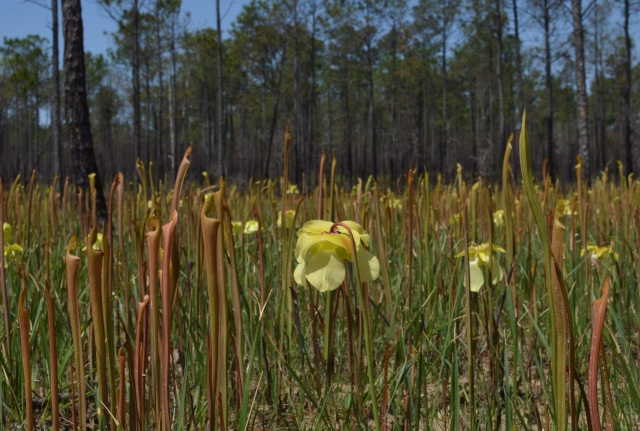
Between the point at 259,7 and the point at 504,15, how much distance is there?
25.0 feet

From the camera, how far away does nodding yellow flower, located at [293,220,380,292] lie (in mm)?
517

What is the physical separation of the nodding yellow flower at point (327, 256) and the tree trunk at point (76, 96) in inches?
151

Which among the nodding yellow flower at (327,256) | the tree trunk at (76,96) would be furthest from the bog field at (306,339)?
the tree trunk at (76,96)

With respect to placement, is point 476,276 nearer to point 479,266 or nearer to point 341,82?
point 479,266

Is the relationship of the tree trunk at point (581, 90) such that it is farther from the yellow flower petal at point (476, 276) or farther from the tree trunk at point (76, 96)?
the yellow flower petal at point (476, 276)

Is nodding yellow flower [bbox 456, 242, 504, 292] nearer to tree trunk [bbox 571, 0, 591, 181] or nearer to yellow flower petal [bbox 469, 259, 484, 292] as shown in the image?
yellow flower petal [bbox 469, 259, 484, 292]

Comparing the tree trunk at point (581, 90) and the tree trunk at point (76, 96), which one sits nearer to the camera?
the tree trunk at point (76, 96)

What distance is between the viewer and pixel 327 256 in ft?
1.74

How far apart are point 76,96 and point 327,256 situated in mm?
4198

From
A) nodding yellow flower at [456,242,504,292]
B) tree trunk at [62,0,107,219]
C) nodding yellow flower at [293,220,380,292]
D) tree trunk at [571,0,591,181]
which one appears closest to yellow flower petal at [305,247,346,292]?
nodding yellow flower at [293,220,380,292]

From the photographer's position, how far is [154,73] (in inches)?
763

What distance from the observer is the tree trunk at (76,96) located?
3.99 meters

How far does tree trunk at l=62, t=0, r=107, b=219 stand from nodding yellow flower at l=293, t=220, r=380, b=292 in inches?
151

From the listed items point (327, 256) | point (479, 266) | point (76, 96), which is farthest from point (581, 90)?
point (327, 256)
